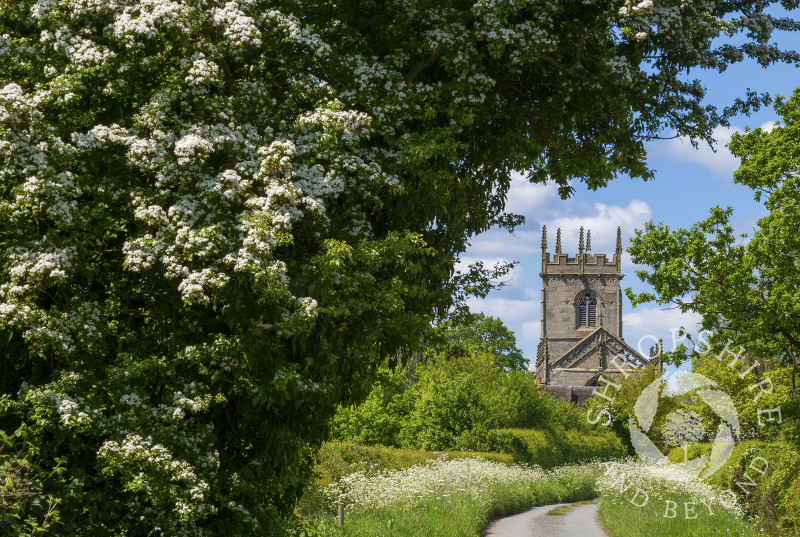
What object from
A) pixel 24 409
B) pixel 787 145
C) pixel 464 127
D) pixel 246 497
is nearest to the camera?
pixel 24 409

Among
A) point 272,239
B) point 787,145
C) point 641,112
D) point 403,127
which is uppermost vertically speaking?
point 787,145

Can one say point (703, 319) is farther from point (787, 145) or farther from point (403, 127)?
point (403, 127)

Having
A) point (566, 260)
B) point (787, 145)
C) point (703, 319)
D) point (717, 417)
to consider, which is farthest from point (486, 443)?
point (566, 260)

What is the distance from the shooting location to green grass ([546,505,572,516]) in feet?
86.2

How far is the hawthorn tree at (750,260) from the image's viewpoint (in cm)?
2314

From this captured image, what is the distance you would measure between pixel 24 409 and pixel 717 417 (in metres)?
30.6

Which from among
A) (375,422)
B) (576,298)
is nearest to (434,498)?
(375,422)

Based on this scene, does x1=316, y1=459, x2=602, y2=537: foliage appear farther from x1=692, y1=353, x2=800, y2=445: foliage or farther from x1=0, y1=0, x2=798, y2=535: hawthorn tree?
x1=692, y1=353, x2=800, y2=445: foliage

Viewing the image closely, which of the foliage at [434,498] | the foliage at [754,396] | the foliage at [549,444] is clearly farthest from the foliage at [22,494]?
the foliage at [549,444]

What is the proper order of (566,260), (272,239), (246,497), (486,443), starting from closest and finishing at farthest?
(272,239)
(246,497)
(486,443)
(566,260)

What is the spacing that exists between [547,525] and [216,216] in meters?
16.7

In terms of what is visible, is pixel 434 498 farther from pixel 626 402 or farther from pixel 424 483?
pixel 626 402

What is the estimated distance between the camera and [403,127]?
32.8 feet

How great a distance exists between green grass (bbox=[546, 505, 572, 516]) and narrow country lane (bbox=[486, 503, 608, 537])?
16cm
